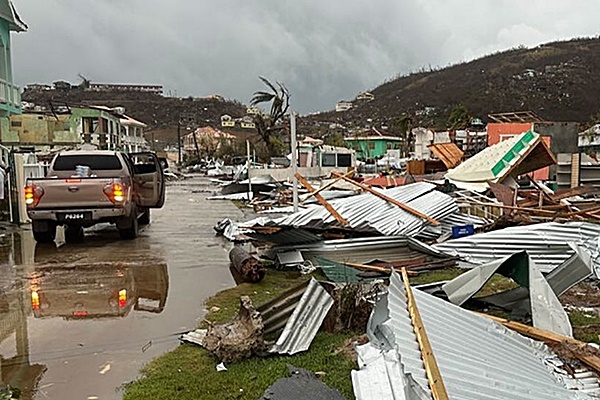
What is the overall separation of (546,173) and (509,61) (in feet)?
246

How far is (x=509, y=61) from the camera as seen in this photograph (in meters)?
94.8

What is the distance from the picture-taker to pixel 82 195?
11789mm

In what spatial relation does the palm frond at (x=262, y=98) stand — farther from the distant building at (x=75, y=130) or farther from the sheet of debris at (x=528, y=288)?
the sheet of debris at (x=528, y=288)

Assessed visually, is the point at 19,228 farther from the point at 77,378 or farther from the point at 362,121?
the point at 362,121

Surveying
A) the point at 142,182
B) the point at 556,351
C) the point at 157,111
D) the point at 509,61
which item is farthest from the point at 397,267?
the point at 157,111

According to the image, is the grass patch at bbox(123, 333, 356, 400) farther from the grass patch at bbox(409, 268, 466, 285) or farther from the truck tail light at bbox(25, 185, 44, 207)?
the truck tail light at bbox(25, 185, 44, 207)

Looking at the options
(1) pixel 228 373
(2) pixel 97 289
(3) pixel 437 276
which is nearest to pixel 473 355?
(1) pixel 228 373

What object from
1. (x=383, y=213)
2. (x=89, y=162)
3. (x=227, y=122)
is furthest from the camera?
(x=227, y=122)

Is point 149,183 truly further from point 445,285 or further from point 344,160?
point 344,160

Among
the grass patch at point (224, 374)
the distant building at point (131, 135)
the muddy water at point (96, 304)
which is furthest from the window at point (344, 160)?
Answer: the distant building at point (131, 135)

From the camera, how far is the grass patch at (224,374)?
4.66 meters

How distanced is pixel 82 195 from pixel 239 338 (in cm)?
755

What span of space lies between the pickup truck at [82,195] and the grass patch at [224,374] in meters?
6.96

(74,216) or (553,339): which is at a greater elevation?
(74,216)
